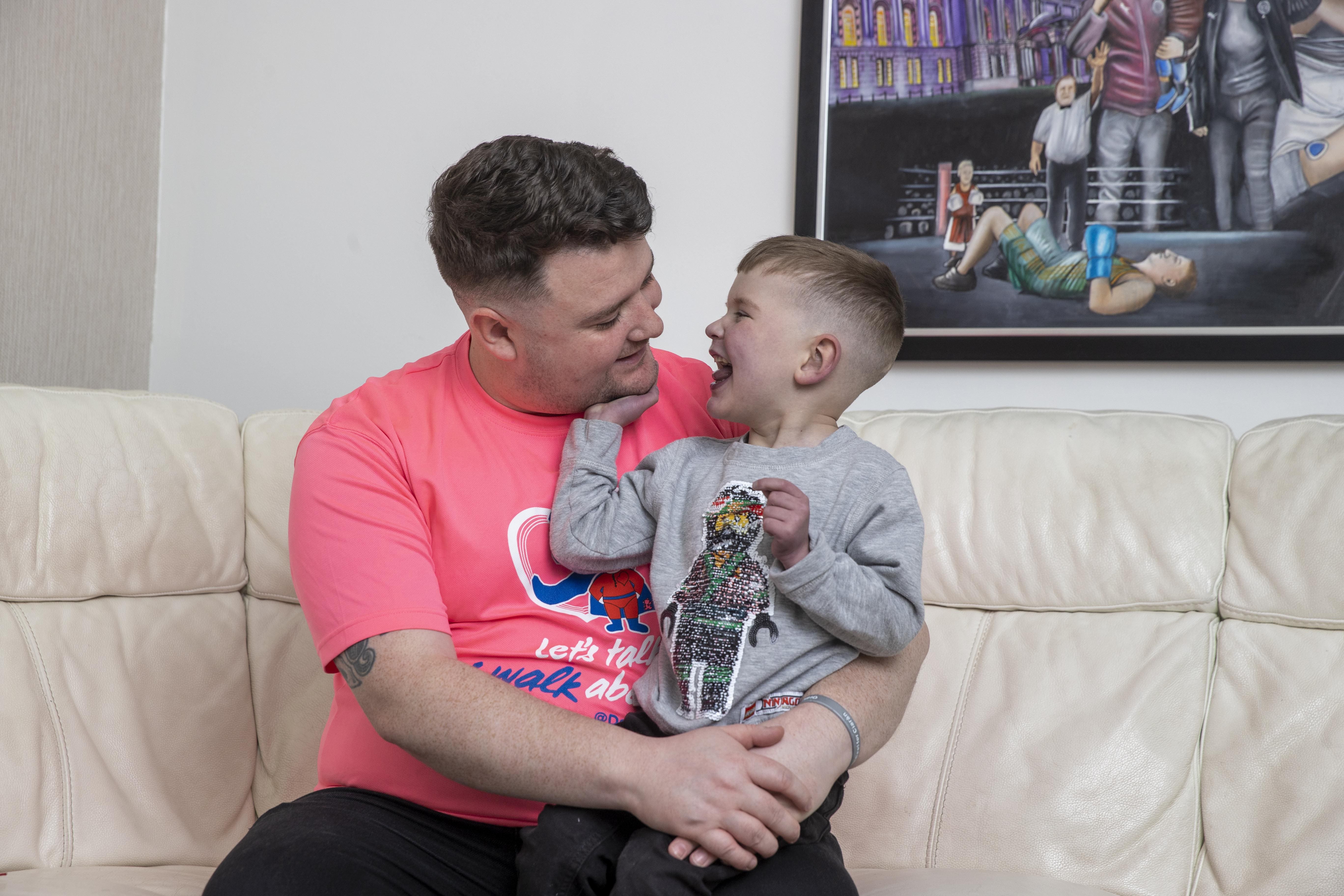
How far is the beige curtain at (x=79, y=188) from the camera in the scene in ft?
6.91

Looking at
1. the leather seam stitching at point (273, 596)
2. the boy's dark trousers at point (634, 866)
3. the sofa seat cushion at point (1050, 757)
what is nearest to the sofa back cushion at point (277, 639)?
the leather seam stitching at point (273, 596)

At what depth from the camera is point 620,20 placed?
7.32 ft

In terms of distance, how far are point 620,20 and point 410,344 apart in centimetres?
87

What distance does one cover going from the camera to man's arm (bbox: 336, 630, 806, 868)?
1.01 metres

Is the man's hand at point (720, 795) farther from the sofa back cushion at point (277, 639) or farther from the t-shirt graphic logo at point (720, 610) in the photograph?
the sofa back cushion at point (277, 639)

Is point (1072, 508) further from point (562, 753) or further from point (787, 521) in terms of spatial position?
point (562, 753)

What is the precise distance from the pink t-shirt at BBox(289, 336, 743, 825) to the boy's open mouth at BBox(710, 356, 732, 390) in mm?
178

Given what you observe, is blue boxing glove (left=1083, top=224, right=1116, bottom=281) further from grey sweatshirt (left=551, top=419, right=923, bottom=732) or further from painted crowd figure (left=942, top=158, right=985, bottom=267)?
grey sweatshirt (left=551, top=419, right=923, bottom=732)

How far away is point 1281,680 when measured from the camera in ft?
4.98

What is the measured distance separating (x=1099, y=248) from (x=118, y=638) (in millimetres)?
1894

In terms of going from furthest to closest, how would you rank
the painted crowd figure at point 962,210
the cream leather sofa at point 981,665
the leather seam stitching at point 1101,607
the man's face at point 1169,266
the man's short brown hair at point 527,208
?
the painted crowd figure at point 962,210
the man's face at point 1169,266
the leather seam stitching at point 1101,607
the cream leather sofa at point 981,665
the man's short brown hair at point 527,208

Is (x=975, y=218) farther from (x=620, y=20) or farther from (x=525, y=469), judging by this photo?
(x=525, y=469)

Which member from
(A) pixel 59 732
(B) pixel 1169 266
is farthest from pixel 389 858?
(B) pixel 1169 266

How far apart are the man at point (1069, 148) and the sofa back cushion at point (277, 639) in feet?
4.87
